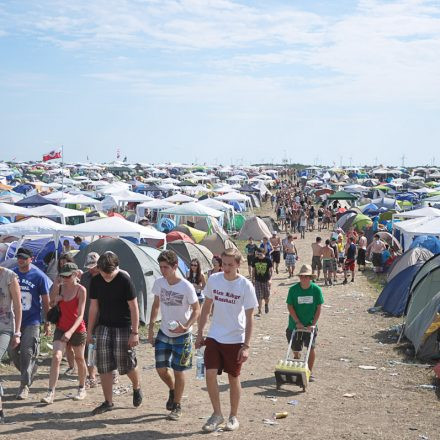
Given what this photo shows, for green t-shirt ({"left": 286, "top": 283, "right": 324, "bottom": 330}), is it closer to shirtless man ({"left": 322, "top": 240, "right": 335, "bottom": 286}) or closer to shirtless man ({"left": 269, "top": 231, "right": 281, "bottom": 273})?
shirtless man ({"left": 322, "top": 240, "right": 335, "bottom": 286})

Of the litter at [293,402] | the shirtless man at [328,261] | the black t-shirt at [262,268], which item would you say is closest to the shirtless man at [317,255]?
the shirtless man at [328,261]

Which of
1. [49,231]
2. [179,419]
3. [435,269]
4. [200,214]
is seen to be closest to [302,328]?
[179,419]

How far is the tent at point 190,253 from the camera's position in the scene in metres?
17.6

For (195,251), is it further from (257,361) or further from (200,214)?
(257,361)

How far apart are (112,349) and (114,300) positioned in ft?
1.49

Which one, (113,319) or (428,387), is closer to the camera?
(113,319)

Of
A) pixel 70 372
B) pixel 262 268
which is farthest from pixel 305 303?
pixel 262 268

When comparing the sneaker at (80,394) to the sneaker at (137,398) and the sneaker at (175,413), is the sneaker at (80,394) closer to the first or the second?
the sneaker at (137,398)

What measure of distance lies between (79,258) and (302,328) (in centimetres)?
600

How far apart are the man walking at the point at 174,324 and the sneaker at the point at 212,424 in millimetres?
486

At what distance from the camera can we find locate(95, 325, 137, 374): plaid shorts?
6559mm

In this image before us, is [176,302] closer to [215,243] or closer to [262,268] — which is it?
[262,268]

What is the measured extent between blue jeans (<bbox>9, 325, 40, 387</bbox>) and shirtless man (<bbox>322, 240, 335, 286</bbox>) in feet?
38.9

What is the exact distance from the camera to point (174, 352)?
6555 millimetres
